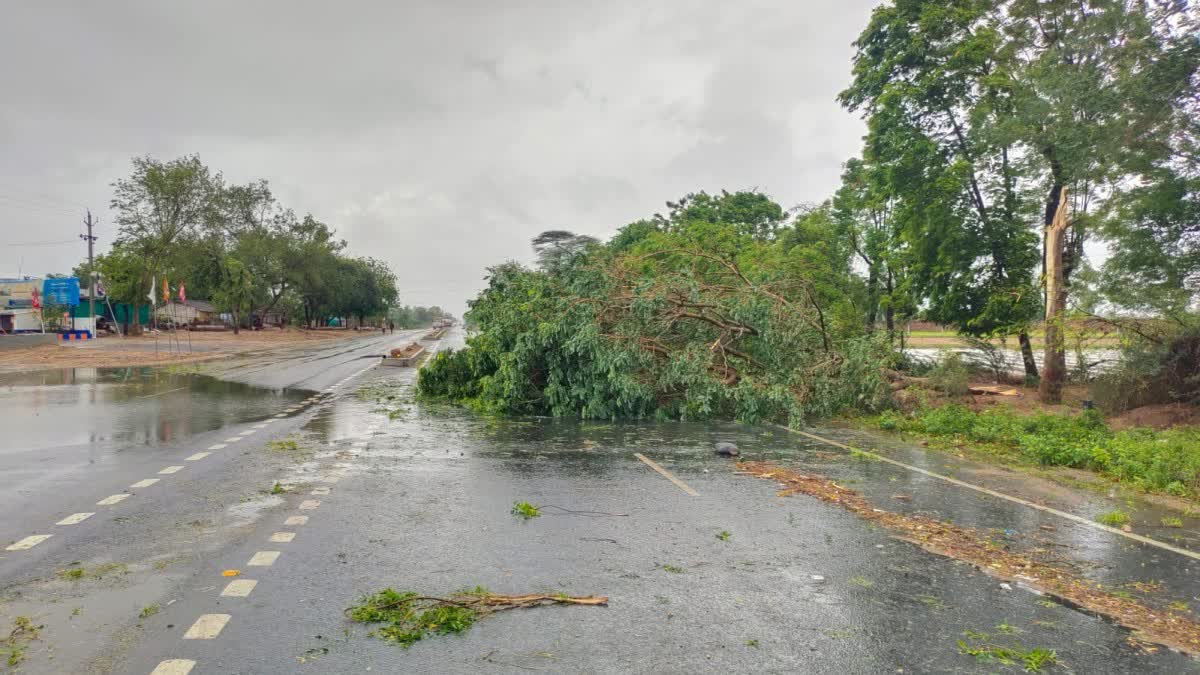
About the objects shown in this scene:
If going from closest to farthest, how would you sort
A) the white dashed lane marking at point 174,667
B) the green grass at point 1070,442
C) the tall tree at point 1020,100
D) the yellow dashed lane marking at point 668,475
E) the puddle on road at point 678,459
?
the white dashed lane marking at point 174,667 < the puddle on road at point 678,459 < the yellow dashed lane marking at point 668,475 < the green grass at point 1070,442 < the tall tree at point 1020,100

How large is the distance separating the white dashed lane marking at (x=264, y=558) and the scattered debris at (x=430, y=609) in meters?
1.05

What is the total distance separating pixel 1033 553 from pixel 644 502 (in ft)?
10.7

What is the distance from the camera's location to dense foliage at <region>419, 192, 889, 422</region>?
13258 mm

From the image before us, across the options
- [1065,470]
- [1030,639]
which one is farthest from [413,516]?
[1065,470]

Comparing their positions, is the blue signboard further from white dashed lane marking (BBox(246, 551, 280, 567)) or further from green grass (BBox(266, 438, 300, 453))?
white dashed lane marking (BBox(246, 551, 280, 567))

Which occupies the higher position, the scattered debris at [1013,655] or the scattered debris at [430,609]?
the scattered debris at [430,609]

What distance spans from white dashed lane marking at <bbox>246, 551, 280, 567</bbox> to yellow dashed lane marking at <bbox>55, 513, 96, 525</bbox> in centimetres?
205

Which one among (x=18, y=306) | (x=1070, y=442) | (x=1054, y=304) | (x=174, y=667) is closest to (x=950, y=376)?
(x=1054, y=304)

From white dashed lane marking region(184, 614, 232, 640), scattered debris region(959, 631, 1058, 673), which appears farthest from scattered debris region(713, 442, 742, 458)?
white dashed lane marking region(184, 614, 232, 640)

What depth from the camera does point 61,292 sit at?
2265 inches

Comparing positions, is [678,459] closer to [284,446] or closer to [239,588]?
[284,446]

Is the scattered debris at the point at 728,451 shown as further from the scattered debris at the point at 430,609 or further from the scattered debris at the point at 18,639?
the scattered debris at the point at 18,639

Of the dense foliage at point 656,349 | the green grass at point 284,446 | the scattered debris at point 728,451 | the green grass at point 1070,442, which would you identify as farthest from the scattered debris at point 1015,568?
the green grass at point 284,446

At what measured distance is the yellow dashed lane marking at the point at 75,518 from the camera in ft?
19.7
